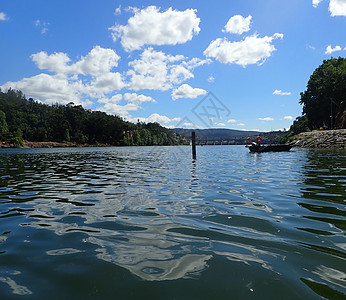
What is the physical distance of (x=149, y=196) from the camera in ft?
27.1

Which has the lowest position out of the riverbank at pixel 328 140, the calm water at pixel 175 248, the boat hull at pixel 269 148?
the calm water at pixel 175 248

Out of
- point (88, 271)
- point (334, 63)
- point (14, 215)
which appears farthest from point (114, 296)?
point (334, 63)

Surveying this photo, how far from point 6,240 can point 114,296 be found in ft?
10.2

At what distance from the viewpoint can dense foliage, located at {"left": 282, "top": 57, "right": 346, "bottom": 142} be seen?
228 feet

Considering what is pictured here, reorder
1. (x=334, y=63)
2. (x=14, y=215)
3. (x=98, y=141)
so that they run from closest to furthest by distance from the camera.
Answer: (x=14, y=215)
(x=334, y=63)
(x=98, y=141)

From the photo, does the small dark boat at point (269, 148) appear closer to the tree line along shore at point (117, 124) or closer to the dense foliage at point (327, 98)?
the tree line along shore at point (117, 124)

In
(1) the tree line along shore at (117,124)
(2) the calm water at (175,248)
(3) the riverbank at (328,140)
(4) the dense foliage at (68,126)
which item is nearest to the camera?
(2) the calm water at (175,248)

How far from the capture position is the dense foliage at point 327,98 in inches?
2736

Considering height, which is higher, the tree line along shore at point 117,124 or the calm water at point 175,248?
the tree line along shore at point 117,124

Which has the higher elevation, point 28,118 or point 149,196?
point 28,118

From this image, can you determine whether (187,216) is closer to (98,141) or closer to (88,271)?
(88,271)

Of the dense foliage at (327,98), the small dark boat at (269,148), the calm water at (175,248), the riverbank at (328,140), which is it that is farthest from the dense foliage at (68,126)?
the calm water at (175,248)

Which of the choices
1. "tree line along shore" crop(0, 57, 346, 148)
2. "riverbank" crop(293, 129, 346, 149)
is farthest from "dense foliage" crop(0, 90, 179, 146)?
"riverbank" crop(293, 129, 346, 149)

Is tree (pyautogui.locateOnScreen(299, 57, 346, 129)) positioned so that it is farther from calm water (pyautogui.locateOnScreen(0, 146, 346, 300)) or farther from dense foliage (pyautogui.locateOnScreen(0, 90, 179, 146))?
dense foliage (pyautogui.locateOnScreen(0, 90, 179, 146))
